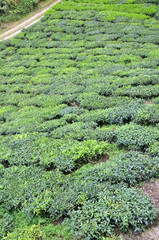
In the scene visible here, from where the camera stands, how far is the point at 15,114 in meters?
10.5

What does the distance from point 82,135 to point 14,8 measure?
79.7 feet

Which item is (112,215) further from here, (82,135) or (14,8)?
(14,8)

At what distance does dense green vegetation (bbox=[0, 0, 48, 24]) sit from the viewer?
79.0ft

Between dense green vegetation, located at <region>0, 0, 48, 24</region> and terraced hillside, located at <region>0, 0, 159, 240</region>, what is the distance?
34.7 ft

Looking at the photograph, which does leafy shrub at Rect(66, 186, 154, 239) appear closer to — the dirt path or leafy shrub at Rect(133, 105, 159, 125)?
leafy shrub at Rect(133, 105, 159, 125)

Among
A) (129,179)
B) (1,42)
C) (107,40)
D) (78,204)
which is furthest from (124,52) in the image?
(1,42)

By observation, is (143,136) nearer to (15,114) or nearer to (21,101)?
(15,114)

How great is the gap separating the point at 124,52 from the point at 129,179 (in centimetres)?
946

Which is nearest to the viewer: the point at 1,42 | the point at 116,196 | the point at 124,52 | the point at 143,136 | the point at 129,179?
the point at 116,196

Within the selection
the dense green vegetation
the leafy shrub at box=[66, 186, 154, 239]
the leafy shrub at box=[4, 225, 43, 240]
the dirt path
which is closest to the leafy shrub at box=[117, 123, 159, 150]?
the leafy shrub at box=[66, 186, 154, 239]

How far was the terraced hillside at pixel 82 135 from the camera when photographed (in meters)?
5.02

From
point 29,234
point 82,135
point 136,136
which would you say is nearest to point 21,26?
point 82,135

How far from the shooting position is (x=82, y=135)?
7.60m

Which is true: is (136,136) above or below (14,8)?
below
